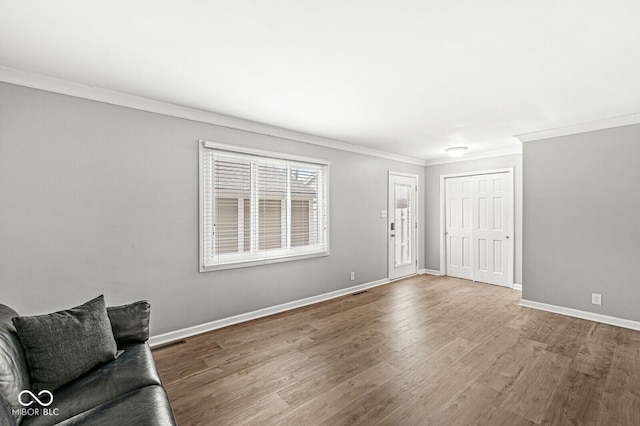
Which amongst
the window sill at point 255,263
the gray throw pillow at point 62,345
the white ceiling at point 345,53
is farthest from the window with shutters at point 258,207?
the gray throw pillow at point 62,345

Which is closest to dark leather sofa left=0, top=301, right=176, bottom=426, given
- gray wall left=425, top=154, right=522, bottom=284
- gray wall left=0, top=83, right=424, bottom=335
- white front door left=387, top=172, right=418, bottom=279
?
gray wall left=0, top=83, right=424, bottom=335

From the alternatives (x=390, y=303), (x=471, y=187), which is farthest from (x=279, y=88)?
(x=471, y=187)

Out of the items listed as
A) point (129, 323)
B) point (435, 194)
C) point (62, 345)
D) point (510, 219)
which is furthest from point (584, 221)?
point (62, 345)

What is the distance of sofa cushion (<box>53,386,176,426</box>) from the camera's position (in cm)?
128

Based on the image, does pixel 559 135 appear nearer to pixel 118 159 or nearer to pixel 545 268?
pixel 545 268

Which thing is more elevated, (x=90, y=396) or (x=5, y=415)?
(x=5, y=415)

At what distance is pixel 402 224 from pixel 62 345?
215 inches

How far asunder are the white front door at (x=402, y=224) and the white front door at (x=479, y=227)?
2.25 feet

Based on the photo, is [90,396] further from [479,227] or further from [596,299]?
[479,227]

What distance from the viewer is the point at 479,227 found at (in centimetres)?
572

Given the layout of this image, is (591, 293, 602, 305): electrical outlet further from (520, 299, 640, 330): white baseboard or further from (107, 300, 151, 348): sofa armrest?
(107, 300, 151, 348): sofa armrest

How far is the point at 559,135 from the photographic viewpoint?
4.03 m

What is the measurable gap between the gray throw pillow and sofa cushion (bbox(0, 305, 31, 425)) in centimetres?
4

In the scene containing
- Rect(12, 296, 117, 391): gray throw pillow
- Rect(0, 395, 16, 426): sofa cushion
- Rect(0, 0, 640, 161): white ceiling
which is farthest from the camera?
Rect(0, 0, 640, 161): white ceiling
